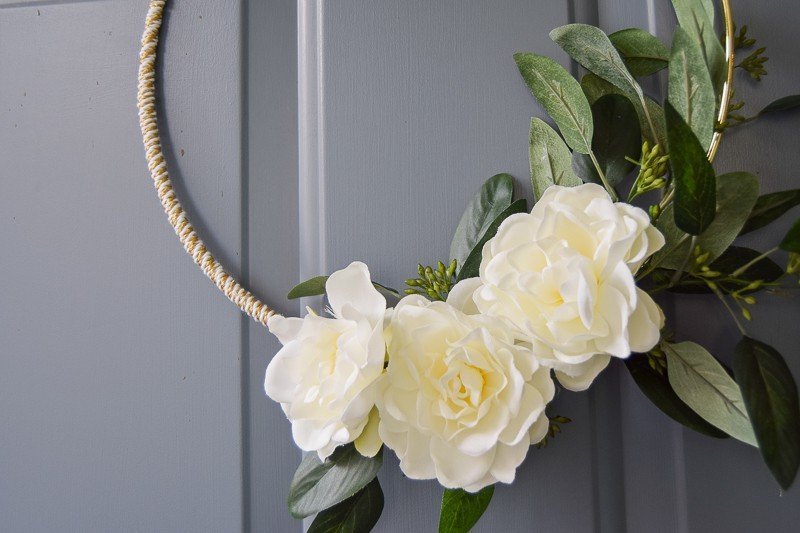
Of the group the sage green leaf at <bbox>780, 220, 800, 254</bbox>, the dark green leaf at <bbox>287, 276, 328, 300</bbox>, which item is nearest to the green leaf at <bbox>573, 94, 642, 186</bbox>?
the sage green leaf at <bbox>780, 220, 800, 254</bbox>

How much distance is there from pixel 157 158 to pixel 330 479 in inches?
13.5

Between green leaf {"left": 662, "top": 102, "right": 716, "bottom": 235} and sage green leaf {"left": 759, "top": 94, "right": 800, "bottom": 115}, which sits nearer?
green leaf {"left": 662, "top": 102, "right": 716, "bottom": 235}

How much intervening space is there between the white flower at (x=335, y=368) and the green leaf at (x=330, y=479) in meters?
0.03

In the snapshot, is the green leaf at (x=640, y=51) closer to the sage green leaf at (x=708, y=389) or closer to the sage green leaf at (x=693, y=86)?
the sage green leaf at (x=693, y=86)

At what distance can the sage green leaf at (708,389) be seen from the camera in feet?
1.16

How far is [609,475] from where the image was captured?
1.52ft

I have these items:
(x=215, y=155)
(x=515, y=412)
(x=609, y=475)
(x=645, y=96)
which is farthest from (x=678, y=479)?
(x=215, y=155)

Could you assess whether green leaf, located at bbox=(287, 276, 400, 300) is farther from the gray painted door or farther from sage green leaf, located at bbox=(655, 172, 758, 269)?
sage green leaf, located at bbox=(655, 172, 758, 269)

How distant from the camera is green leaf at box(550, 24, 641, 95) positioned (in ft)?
1.40

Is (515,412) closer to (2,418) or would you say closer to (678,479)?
(678,479)

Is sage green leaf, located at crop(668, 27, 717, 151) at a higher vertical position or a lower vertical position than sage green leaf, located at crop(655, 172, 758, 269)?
higher

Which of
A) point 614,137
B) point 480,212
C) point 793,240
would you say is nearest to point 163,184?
point 480,212

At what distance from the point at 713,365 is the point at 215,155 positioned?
1.53 feet

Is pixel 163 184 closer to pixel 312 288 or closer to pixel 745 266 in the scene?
pixel 312 288
